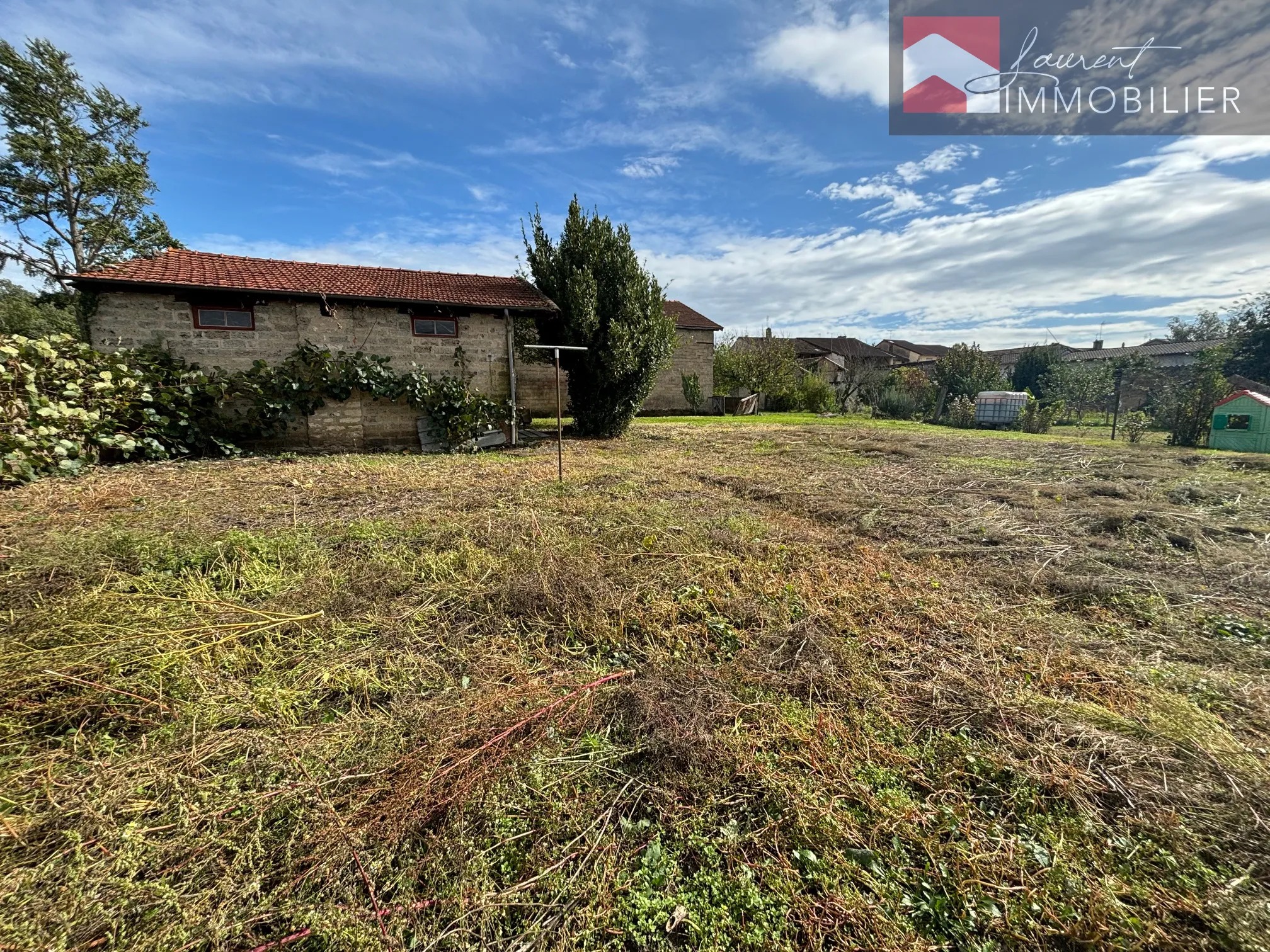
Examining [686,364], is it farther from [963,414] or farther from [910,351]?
[910,351]

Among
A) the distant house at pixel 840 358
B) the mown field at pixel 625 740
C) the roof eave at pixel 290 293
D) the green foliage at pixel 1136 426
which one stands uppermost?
the distant house at pixel 840 358

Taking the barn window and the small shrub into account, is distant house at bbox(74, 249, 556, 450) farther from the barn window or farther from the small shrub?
the small shrub

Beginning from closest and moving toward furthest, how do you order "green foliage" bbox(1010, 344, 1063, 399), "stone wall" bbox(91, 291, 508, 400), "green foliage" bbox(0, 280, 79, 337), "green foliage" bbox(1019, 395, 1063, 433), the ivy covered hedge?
1. the ivy covered hedge
2. "stone wall" bbox(91, 291, 508, 400)
3. "green foliage" bbox(1019, 395, 1063, 433)
4. "green foliage" bbox(0, 280, 79, 337)
5. "green foliage" bbox(1010, 344, 1063, 399)

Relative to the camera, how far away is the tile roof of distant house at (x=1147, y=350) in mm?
38375

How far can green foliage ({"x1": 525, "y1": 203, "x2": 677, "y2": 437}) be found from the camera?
11430 millimetres

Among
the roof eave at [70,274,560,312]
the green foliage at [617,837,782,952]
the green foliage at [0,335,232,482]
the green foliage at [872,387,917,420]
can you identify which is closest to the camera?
the green foliage at [617,837,782,952]

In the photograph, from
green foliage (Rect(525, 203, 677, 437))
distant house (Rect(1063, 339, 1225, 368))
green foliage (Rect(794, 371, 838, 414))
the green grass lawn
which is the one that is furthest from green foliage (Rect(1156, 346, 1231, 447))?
distant house (Rect(1063, 339, 1225, 368))

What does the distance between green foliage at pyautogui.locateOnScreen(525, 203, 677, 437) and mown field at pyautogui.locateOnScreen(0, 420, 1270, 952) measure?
317 inches

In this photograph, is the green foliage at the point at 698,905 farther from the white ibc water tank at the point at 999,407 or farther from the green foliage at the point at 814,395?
the green foliage at the point at 814,395

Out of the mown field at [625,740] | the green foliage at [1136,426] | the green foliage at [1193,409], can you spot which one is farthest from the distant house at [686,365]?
the mown field at [625,740]

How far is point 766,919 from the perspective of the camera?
4.81 feet

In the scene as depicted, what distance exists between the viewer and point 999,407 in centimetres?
1870

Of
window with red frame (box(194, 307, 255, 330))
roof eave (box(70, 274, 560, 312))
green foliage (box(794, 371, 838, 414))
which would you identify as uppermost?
roof eave (box(70, 274, 560, 312))

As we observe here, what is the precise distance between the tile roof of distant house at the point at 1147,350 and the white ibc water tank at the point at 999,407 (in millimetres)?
26745
